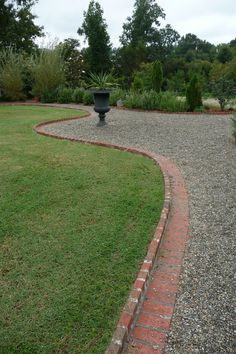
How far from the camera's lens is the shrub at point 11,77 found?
628 inches

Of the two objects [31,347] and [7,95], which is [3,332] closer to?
[31,347]

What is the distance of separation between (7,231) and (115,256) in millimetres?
1029

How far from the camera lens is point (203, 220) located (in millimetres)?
3436

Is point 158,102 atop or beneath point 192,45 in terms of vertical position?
beneath

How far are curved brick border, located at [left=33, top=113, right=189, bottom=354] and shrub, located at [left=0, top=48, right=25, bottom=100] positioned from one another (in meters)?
14.2

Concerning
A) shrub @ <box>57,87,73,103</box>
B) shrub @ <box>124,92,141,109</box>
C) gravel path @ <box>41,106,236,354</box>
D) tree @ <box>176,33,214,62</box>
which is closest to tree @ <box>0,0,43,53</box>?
shrub @ <box>57,87,73,103</box>

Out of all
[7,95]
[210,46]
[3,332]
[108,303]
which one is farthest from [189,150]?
[210,46]

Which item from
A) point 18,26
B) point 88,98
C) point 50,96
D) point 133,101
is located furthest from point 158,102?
point 18,26

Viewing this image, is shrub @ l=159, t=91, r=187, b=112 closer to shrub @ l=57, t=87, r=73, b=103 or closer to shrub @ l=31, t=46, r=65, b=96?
shrub @ l=57, t=87, r=73, b=103

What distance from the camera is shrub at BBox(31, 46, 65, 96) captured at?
52.3 ft

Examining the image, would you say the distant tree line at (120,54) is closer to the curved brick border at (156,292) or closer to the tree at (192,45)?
the tree at (192,45)

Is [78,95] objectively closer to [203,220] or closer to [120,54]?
[203,220]

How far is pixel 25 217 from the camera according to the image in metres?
3.22

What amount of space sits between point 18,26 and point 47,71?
37.6 ft
